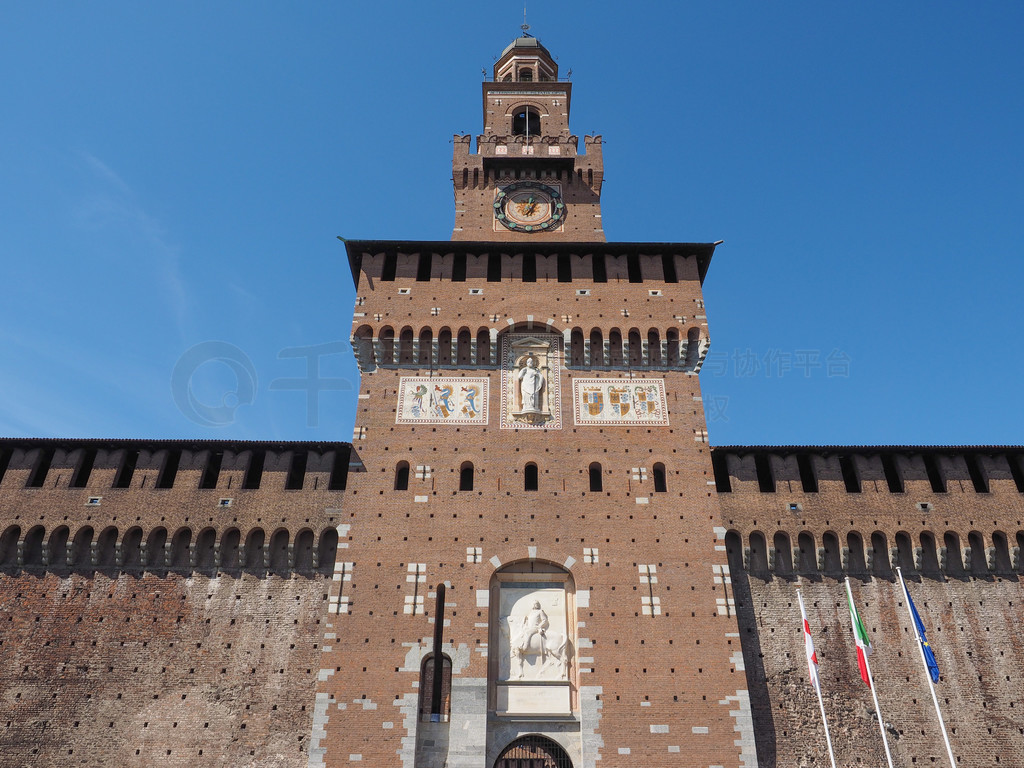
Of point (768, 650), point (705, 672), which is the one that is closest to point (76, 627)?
point (705, 672)

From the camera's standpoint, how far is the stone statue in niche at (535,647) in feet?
59.7

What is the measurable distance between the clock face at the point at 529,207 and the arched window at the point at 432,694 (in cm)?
1425

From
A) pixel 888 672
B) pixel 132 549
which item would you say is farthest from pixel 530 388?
pixel 888 672

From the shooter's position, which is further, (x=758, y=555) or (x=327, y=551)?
(x=758, y=555)

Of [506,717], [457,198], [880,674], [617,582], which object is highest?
[457,198]

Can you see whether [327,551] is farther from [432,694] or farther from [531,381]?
[531,381]

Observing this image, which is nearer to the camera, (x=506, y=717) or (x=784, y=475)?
(x=506, y=717)

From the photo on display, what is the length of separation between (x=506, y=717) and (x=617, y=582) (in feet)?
13.3

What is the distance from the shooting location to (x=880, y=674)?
1961 centimetres

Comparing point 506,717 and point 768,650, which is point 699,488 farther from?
point 506,717

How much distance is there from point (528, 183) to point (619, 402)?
31.6 feet

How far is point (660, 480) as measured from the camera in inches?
809

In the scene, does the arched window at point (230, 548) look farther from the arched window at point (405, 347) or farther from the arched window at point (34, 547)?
the arched window at point (405, 347)

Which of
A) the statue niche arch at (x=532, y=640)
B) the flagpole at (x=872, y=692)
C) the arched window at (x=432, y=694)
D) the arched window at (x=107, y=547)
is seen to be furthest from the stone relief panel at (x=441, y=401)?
the flagpole at (x=872, y=692)
